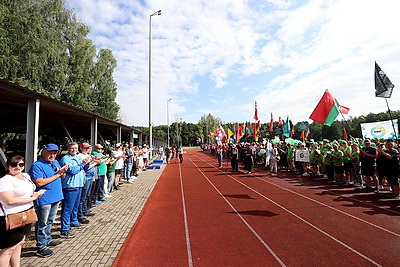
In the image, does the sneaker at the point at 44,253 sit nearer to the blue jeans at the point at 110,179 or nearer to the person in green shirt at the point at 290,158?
the blue jeans at the point at 110,179

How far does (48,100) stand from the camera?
523cm

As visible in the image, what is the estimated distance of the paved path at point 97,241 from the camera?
11.5 feet

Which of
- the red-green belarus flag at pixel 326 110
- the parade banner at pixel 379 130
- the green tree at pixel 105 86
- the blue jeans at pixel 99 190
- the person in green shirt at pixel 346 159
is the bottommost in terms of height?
the blue jeans at pixel 99 190

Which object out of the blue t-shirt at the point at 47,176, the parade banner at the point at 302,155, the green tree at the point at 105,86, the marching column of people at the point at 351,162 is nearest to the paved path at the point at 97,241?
the blue t-shirt at the point at 47,176

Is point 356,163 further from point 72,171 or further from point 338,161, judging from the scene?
point 72,171

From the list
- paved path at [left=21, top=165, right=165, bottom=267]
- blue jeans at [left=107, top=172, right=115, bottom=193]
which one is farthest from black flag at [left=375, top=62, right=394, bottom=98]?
blue jeans at [left=107, top=172, right=115, bottom=193]

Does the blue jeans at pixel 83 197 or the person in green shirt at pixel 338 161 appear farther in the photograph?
the person in green shirt at pixel 338 161

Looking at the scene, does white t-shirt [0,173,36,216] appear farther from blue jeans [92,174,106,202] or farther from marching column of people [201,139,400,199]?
marching column of people [201,139,400,199]

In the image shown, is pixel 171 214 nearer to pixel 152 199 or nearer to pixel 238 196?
pixel 152 199

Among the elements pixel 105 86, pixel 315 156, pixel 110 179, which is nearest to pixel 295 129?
pixel 105 86

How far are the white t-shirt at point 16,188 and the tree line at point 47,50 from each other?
14.2m

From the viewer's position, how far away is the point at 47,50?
17.5m

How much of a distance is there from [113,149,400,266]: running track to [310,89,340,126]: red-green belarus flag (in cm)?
358

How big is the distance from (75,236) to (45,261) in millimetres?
946
